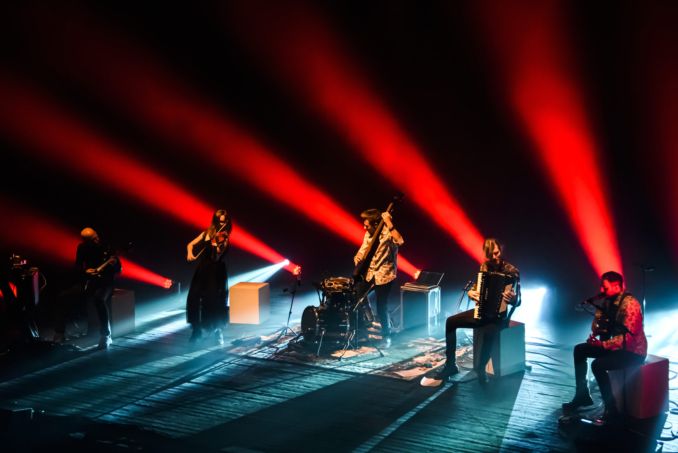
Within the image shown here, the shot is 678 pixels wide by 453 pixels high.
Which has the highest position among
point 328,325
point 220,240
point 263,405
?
point 220,240

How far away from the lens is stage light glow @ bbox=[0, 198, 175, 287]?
12047 millimetres

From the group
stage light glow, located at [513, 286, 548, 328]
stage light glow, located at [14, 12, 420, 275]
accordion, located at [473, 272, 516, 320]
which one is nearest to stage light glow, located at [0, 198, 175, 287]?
stage light glow, located at [14, 12, 420, 275]

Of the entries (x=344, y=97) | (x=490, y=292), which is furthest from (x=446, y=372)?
(x=344, y=97)

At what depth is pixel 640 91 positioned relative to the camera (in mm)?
9188

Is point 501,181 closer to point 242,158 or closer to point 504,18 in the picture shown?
point 504,18

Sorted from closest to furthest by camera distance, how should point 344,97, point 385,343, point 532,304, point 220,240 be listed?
point 220,240, point 385,343, point 532,304, point 344,97

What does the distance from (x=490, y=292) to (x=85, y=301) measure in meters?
4.95

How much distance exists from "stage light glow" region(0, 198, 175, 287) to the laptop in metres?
5.09

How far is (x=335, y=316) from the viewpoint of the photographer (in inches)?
303

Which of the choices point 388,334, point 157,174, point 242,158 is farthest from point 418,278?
point 157,174

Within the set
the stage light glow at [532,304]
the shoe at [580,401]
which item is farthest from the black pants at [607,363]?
the stage light glow at [532,304]

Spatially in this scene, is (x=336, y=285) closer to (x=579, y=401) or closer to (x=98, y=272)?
(x=98, y=272)

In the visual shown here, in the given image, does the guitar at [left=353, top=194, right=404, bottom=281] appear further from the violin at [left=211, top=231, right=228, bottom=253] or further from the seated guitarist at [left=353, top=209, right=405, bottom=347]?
the violin at [left=211, top=231, right=228, bottom=253]

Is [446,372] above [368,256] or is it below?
below
